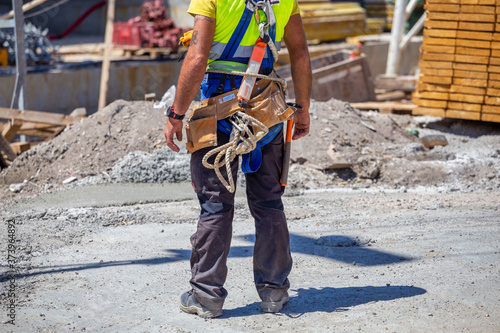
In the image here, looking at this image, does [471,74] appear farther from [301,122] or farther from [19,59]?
[19,59]

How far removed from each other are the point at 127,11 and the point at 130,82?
7.77 metres

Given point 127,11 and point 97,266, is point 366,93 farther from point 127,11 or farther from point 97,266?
point 127,11

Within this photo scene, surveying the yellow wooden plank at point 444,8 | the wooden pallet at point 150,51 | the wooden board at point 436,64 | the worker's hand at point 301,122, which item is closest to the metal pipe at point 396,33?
the yellow wooden plank at point 444,8

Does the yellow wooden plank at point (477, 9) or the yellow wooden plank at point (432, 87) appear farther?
the yellow wooden plank at point (432, 87)

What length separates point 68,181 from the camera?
708 cm

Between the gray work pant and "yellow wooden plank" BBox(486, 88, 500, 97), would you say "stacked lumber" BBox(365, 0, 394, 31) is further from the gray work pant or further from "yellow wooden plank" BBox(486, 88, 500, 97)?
the gray work pant

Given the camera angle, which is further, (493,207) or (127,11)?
(127,11)

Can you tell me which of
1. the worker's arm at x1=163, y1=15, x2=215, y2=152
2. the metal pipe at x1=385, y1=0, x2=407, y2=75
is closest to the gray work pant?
the worker's arm at x1=163, y1=15, x2=215, y2=152

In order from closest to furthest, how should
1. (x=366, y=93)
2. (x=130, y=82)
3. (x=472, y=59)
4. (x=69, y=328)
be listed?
1. (x=69, y=328)
2. (x=472, y=59)
3. (x=366, y=93)
4. (x=130, y=82)

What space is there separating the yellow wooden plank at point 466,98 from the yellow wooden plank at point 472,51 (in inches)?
25.8

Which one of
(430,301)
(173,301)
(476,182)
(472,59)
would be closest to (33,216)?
(173,301)

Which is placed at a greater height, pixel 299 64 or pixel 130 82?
pixel 299 64

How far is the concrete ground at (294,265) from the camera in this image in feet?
11.8

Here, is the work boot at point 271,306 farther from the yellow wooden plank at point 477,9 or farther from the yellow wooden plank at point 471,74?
the yellow wooden plank at point 477,9
